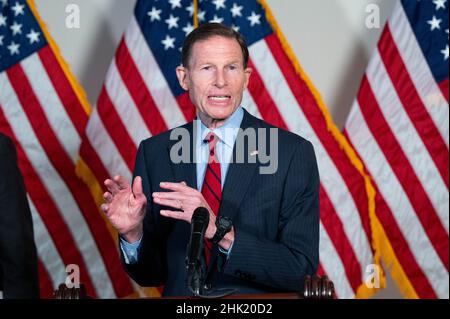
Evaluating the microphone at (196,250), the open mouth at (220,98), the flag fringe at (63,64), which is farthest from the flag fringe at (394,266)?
the microphone at (196,250)

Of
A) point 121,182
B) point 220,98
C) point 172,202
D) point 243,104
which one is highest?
point 243,104

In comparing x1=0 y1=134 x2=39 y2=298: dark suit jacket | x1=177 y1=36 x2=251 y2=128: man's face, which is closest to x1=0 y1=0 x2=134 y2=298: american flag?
x1=0 y1=134 x2=39 y2=298: dark suit jacket

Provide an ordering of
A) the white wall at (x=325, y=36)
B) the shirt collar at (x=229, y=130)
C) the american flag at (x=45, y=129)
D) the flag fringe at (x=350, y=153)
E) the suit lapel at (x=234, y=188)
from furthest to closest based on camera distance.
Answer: the white wall at (x=325, y=36), the american flag at (x=45, y=129), the flag fringe at (x=350, y=153), the shirt collar at (x=229, y=130), the suit lapel at (x=234, y=188)

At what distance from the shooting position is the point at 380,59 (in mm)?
3826

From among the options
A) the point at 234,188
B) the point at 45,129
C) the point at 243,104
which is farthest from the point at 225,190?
the point at 45,129

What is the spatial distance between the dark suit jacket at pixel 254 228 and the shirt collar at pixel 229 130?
20 mm

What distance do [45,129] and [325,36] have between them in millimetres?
1552

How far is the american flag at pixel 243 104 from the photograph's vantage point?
12.3 feet

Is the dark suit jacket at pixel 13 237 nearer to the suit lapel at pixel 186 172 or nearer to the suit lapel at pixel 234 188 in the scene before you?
the suit lapel at pixel 186 172

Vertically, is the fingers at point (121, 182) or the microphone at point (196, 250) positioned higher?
the fingers at point (121, 182)

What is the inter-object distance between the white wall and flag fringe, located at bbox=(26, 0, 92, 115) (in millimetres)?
303

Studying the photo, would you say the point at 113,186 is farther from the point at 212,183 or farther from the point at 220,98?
the point at 220,98

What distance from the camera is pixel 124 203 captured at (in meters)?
2.00

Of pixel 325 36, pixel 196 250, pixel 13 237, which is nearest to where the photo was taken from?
pixel 196 250
